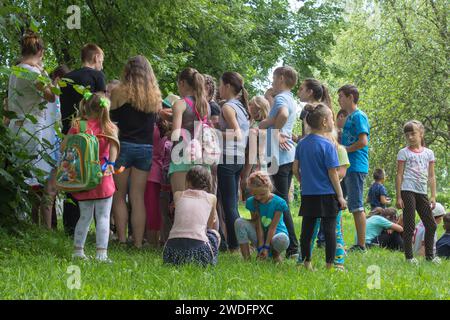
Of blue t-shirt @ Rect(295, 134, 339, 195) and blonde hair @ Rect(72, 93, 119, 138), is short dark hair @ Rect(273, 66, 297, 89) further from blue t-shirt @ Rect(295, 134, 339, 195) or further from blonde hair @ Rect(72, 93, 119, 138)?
blonde hair @ Rect(72, 93, 119, 138)

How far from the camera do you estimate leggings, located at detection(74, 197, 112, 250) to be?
22.3 feet

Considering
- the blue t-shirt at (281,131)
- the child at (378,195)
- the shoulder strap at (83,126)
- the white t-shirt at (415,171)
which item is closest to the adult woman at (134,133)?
the shoulder strap at (83,126)

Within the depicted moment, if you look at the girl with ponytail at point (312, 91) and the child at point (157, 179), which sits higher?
the girl with ponytail at point (312, 91)

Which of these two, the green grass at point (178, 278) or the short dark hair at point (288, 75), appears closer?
the green grass at point (178, 278)

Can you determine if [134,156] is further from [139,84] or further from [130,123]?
[139,84]

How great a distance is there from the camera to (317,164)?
6.97m

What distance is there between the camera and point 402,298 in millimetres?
5117

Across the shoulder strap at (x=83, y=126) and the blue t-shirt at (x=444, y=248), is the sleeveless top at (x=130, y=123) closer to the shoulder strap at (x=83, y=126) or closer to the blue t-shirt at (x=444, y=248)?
the shoulder strap at (x=83, y=126)

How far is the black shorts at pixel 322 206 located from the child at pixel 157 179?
199cm

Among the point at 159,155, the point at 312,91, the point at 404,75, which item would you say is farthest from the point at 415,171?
the point at 404,75

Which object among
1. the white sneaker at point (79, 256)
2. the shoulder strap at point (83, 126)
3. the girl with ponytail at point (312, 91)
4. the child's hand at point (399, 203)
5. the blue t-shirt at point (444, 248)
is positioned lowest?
the blue t-shirt at point (444, 248)

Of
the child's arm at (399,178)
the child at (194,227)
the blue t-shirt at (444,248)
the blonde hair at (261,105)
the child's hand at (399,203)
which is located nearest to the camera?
the child at (194,227)

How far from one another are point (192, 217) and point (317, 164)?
134 centimetres

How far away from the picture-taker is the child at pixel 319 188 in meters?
6.88
